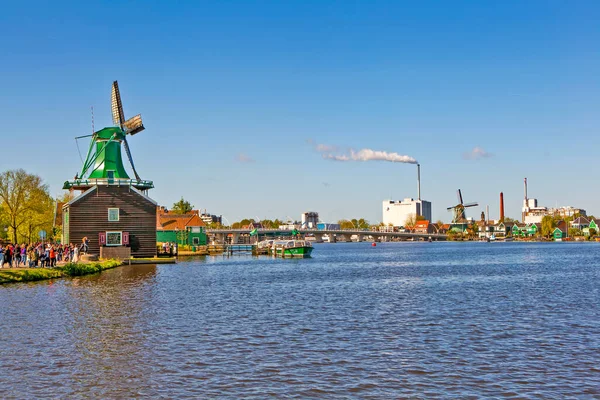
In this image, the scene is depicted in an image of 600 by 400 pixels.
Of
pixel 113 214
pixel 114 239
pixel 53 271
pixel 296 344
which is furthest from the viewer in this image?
pixel 114 239

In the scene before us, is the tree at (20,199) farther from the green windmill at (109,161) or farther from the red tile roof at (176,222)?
the red tile roof at (176,222)

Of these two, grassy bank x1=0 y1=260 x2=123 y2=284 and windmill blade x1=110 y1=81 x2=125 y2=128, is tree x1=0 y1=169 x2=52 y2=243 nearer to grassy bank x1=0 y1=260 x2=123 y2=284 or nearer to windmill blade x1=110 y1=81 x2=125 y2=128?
windmill blade x1=110 y1=81 x2=125 y2=128

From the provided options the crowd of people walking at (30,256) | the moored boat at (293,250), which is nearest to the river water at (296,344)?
the crowd of people walking at (30,256)

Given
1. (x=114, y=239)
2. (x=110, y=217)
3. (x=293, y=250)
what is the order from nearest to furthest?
(x=110, y=217)
(x=114, y=239)
(x=293, y=250)

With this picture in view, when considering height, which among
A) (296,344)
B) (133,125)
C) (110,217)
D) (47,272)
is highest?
(133,125)

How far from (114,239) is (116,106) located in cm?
2355

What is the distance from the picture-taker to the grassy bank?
46.8 meters

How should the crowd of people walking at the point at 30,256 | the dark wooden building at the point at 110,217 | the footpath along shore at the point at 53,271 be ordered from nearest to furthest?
1. the footpath along shore at the point at 53,271
2. the crowd of people walking at the point at 30,256
3. the dark wooden building at the point at 110,217

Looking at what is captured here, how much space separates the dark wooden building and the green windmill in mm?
1022

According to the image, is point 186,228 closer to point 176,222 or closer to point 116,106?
point 176,222

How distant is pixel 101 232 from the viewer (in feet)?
248

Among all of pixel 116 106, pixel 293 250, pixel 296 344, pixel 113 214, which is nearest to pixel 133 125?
pixel 116 106

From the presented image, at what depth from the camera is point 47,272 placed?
A: 51.1 metres

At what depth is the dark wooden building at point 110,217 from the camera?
75.0m
